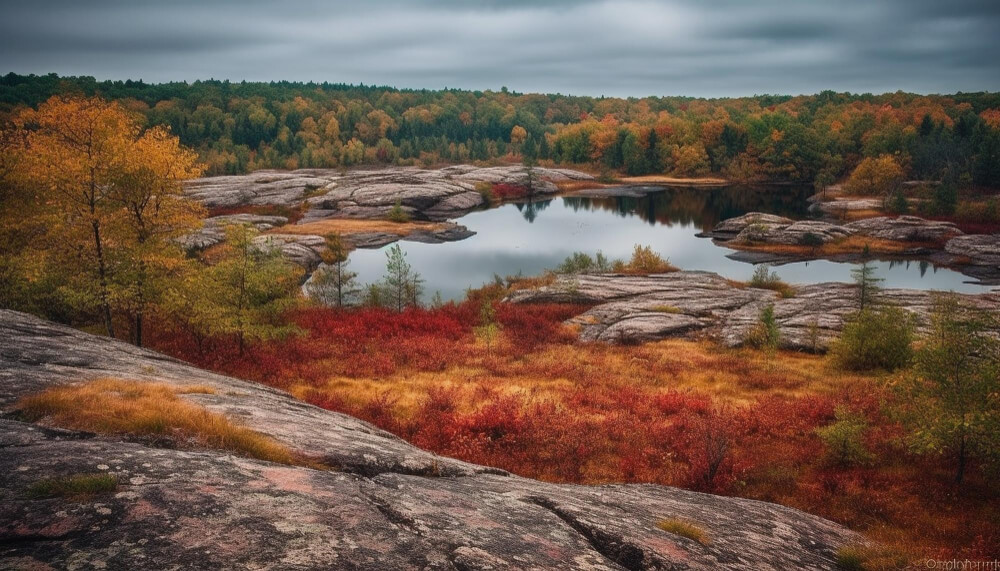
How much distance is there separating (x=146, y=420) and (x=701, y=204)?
129355mm

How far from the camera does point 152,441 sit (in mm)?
8781

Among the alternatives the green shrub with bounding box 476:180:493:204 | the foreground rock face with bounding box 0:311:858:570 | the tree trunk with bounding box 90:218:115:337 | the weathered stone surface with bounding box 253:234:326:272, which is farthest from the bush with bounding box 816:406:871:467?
the green shrub with bounding box 476:180:493:204

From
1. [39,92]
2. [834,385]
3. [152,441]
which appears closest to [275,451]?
[152,441]

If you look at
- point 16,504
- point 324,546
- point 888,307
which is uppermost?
point 16,504

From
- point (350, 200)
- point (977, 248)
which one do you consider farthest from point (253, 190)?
point (977, 248)

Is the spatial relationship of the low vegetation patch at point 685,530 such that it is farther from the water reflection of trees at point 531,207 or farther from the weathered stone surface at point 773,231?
the water reflection of trees at point 531,207

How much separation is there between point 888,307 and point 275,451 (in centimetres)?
3423

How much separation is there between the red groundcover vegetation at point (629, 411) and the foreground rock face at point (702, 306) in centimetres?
351

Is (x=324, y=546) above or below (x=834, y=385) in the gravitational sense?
above

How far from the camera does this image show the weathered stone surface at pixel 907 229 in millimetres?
86000

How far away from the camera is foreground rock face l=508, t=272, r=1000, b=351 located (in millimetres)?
41250

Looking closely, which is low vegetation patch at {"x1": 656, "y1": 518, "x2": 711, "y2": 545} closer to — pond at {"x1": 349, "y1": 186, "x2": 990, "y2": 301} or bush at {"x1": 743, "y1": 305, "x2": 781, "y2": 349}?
bush at {"x1": 743, "y1": 305, "x2": 781, "y2": 349}

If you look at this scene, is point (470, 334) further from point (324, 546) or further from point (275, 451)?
point (324, 546)

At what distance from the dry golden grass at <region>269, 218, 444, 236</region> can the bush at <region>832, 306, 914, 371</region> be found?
7090 cm
